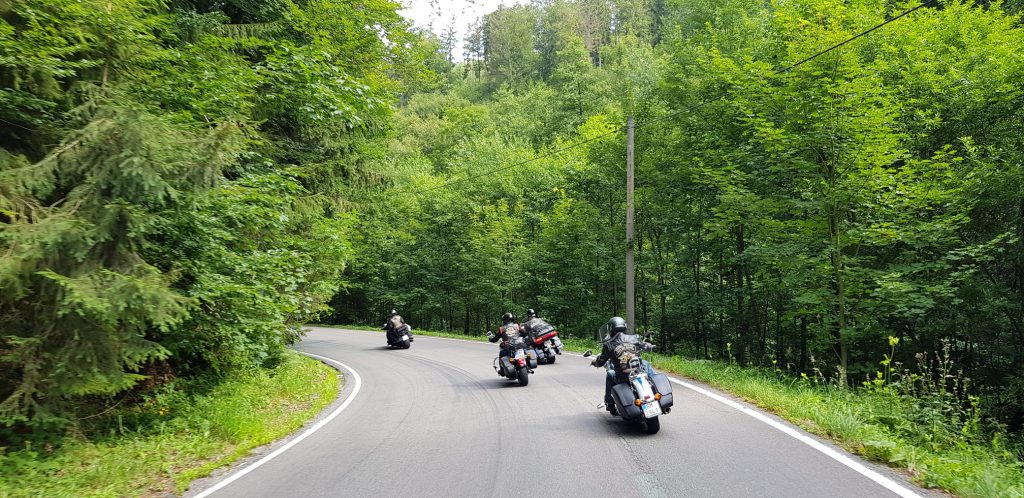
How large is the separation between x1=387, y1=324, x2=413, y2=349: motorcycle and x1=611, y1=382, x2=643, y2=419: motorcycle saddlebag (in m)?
15.0

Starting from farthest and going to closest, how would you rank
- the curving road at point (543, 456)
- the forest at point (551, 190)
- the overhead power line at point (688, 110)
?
the overhead power line at point (688, 110) < the forest at point (551, 190) < the curving road at point (543, 456)

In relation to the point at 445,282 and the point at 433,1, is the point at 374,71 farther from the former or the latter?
the point at 445,282

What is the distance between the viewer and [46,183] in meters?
5.70

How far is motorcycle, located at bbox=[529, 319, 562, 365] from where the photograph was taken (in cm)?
1439

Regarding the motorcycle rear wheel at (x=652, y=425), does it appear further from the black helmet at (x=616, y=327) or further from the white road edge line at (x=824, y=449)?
the white road edge line at (x=824, y=449)

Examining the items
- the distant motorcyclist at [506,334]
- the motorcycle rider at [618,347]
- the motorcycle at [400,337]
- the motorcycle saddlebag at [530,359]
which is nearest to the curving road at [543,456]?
the motorcycle rider at [618,347]

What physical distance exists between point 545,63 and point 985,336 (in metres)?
61.5

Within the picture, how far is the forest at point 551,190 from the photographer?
231 inches

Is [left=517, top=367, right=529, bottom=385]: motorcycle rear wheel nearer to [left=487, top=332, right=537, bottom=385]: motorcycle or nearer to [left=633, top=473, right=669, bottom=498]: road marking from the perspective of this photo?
[left=487, top=332, right=537, bottom=385]: motorcycle

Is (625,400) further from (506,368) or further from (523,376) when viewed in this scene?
(506,368)

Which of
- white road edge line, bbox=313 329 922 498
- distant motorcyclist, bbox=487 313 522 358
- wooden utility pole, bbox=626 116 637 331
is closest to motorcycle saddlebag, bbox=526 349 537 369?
distant motorcyclist, bbox=487 313 522 358

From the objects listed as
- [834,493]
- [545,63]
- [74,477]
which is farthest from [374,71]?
[545,63]

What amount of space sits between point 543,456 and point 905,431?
442 centimetres

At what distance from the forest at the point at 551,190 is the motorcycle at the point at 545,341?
5.33 meters
